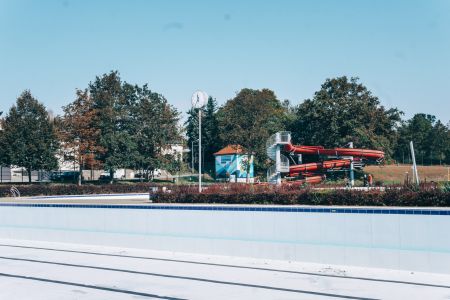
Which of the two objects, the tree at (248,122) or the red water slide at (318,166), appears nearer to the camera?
the red water slide at (318,166)

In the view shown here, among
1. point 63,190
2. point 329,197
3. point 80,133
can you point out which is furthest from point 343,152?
point 329,197

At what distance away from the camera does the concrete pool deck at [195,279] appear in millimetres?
8727

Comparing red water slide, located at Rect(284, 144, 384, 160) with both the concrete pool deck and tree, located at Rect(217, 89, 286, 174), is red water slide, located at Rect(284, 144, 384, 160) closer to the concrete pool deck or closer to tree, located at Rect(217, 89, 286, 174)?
tree, located at Rect(217, 89, 286, 174)

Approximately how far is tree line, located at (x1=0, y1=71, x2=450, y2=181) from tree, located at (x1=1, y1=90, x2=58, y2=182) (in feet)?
0.29

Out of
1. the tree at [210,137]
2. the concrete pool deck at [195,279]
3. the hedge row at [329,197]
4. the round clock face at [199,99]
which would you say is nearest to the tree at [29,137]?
the tree at [210,137]

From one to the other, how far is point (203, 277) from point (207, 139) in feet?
224

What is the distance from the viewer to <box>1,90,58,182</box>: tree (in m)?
48.8

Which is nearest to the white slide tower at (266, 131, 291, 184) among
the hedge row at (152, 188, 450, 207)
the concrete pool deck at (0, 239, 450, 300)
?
the hedge row at (152, 188, 450, 207)

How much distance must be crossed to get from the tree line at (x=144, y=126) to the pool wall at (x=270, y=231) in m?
33.4

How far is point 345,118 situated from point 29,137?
97.0 ft

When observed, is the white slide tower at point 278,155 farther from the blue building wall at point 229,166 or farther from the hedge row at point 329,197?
the hedge row at point 329,197

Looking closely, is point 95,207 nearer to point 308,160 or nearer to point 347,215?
point 347,215

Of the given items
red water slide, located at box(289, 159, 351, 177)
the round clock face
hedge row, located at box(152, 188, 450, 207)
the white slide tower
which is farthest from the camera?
red water slide, located at box(289, 159, 351, 177)

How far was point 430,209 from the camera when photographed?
1079 centimetres
